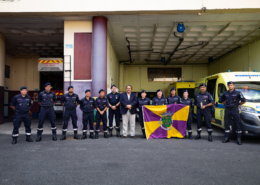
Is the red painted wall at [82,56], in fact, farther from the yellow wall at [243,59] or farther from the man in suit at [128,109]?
the yellow wall at [243,59]

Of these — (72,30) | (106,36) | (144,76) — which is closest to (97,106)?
(106,36)

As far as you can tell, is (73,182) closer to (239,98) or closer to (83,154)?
(83,154)

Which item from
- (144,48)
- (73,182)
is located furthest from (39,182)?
(144,48)

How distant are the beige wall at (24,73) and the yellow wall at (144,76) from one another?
8258 mm

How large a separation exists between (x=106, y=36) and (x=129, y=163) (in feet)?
21.4

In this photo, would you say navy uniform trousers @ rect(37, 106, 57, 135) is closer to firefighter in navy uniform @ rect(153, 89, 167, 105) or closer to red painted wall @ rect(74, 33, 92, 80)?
red painted wall @ rect(74, 33, 92, 80)

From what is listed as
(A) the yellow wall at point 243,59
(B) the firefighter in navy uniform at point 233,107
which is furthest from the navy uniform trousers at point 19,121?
(A) the yellow wall at point 243,59

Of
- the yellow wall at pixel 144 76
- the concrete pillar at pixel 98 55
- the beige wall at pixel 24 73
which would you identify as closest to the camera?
the concrete pillar at pixel 98 55

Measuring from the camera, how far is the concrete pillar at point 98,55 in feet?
29.3

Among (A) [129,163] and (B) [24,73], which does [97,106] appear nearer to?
(A) [129,163]

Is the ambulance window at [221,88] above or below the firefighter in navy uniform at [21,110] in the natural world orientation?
above

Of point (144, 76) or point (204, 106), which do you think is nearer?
point (204, 106)

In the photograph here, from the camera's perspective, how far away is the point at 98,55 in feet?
29.5

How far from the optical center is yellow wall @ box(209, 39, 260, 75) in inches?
480
